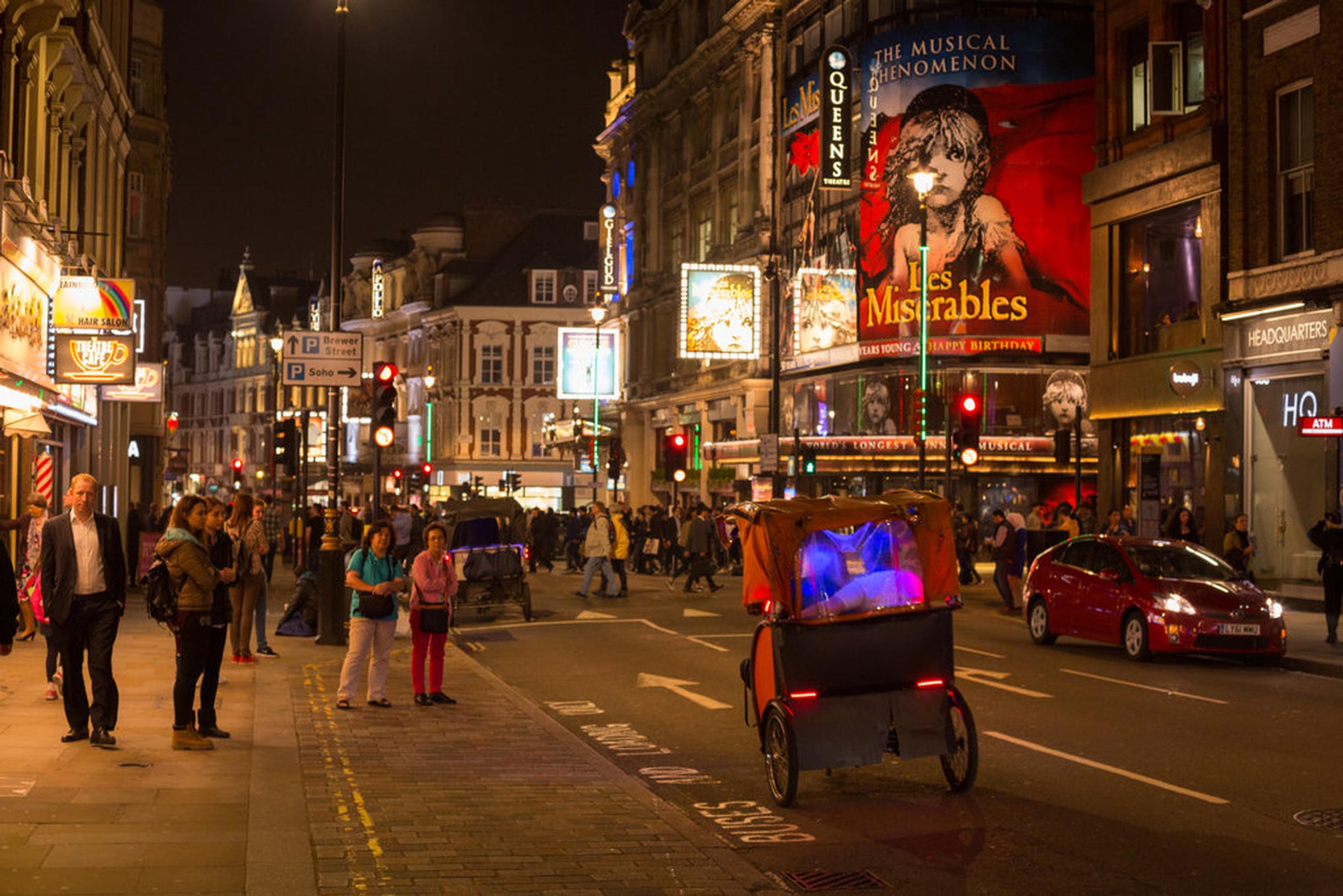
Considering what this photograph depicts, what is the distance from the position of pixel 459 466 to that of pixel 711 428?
33.2 m

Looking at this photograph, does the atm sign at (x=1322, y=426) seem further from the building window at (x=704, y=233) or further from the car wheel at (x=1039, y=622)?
the building window at (x=704, y=233)

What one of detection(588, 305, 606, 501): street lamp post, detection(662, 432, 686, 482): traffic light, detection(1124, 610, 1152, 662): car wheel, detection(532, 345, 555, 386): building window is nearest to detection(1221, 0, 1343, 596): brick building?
detection(1124, 610, 1152, 662): car wheel

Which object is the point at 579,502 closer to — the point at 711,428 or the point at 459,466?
the point at 459,466

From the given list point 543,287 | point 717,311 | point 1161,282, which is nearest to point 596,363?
point 717,311

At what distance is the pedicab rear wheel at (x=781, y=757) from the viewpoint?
10.0 meters

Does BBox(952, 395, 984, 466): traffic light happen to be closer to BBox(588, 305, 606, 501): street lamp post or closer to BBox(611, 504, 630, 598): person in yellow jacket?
BBox(611, 504, 630, 598): person in yellow jacket

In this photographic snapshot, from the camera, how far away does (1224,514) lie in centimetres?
3038

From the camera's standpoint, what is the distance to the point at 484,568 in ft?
84.8

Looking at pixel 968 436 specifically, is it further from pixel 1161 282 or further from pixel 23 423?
pixel 23 423

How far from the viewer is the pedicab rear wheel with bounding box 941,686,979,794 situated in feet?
34.1

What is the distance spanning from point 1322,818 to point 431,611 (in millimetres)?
7920

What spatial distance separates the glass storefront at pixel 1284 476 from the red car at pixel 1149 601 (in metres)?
8.28

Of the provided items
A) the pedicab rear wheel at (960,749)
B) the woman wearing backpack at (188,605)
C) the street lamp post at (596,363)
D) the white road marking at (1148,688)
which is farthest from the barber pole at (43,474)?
the street lamp post at (596,363)

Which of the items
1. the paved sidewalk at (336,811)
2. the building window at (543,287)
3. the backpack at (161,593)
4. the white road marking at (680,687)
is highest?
the building window at (543,287)
